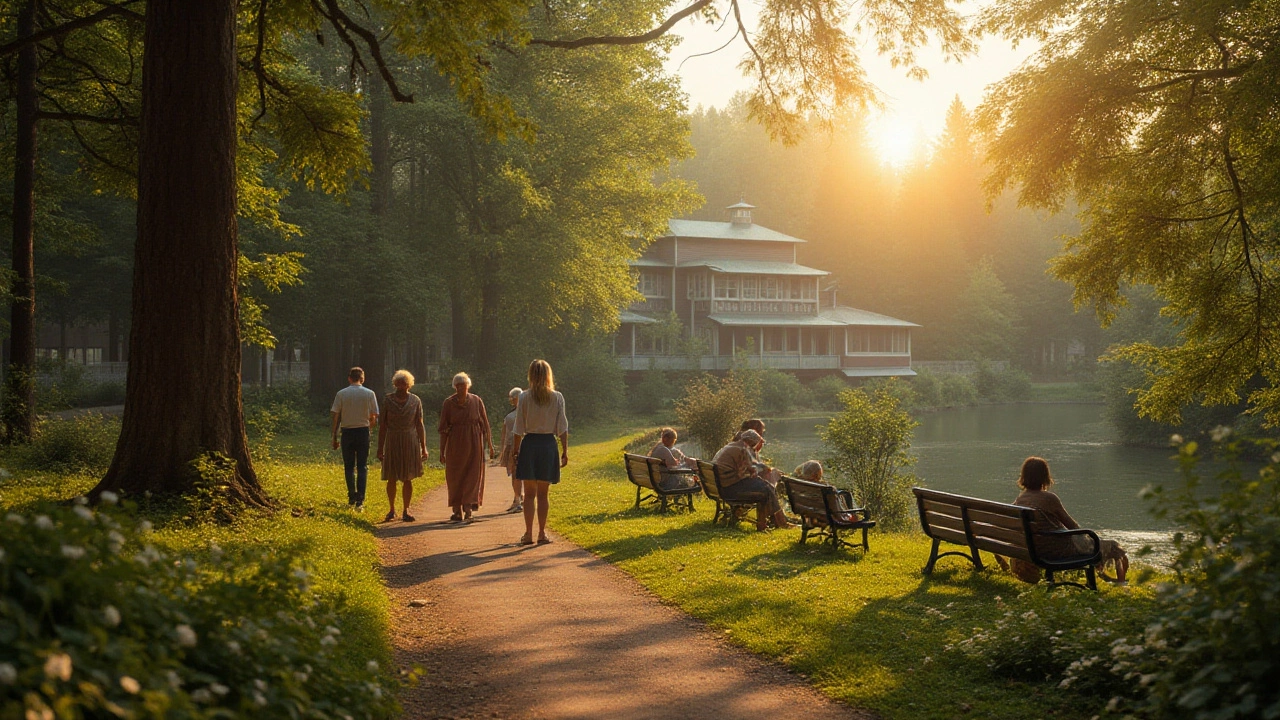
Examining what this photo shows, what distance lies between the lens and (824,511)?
11.1 meters

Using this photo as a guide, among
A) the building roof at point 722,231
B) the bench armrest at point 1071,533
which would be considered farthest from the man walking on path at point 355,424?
the building roof at point 722,231

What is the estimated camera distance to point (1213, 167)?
1443 cm

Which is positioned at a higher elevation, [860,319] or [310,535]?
[860,319]

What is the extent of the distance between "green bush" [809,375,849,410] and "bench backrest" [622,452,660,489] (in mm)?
38546

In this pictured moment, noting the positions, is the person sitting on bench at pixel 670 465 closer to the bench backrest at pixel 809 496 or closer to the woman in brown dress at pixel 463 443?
the woman in brown dress at pixel 463 443

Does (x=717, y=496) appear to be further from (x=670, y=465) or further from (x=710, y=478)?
(x=670, y=465)

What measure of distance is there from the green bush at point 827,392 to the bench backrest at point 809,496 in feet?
137

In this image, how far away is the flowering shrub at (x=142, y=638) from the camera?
2.66m

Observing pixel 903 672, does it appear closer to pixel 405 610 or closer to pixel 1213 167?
pixel 405 610

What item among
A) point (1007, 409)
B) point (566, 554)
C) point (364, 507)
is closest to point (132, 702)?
point (566, 554)

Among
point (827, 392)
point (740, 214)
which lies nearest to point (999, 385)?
point (827, 392)

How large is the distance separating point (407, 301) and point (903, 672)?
26.9 metres

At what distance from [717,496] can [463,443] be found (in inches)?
126

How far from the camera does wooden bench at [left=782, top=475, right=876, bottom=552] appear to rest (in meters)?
10.9
